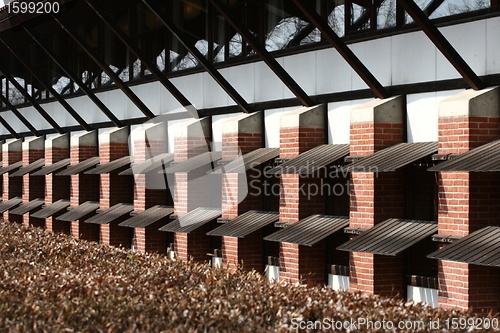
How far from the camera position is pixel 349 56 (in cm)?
1369

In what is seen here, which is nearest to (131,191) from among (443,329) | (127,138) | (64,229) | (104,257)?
(127,138)

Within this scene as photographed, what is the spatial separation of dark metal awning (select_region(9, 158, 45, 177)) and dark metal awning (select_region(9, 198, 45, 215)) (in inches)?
34.6

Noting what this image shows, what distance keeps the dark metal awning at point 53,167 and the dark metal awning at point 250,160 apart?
841cm

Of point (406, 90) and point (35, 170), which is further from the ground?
point (406, 90)

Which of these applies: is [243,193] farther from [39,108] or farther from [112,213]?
[39,108]

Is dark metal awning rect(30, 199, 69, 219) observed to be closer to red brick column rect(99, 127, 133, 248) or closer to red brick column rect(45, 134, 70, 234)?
red brick column rect(45, 134, 70, 234)

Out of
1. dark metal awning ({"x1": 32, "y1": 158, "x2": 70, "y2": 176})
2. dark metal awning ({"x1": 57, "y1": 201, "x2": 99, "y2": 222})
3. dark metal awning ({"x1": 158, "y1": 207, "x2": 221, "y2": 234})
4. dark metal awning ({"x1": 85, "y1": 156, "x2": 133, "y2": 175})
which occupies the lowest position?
dark metal awning ({"x1": 57, "y1": 201, "x2": 99, "y2": 222})

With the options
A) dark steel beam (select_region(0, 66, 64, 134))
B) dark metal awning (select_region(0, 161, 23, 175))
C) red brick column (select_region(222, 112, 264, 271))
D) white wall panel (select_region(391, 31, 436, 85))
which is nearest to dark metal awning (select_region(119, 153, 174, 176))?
red brick column (select_region(222, 112, 264, 271))

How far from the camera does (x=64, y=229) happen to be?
24.8m

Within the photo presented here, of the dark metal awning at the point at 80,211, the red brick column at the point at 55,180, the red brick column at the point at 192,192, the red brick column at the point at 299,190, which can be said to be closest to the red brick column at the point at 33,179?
the red brick column at the point at 55,180

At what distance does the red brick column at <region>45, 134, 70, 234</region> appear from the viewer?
25.0 meters

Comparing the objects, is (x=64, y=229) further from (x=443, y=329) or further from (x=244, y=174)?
(x=443, y=329)

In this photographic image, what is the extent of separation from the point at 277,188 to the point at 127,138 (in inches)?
249

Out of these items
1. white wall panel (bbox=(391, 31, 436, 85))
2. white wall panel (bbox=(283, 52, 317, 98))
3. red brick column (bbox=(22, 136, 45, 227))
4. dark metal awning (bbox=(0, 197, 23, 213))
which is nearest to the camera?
white wall panel (bbox=(391, 31, 436, 85))
